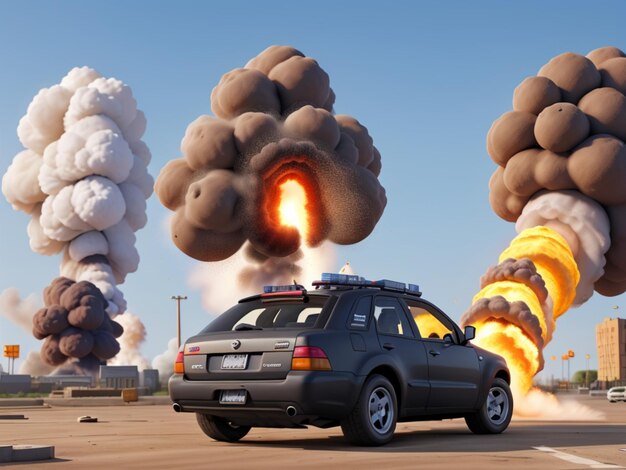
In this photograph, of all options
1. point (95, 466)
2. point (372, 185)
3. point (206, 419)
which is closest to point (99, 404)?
point (372, 185)

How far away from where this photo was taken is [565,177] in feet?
102

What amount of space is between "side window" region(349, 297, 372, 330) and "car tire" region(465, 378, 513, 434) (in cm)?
257

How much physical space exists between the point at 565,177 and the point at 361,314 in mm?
21286

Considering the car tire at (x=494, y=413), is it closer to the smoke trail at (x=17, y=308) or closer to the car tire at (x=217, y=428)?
the car tire at (x=217, y=428)

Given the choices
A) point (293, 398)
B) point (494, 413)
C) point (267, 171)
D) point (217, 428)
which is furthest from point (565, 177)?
point (293, 398)

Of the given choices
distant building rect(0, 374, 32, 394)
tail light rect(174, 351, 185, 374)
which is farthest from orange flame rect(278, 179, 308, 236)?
tail light rect(174, 351, 185, 374)

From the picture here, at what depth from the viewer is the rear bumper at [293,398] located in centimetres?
1016

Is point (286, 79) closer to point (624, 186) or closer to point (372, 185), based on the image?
point (372, 185)

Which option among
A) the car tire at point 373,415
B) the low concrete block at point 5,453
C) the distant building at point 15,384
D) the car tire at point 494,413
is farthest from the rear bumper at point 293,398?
the distant building at point 15,384

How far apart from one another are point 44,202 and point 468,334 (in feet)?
255

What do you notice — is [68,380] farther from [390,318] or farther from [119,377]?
[390,318]

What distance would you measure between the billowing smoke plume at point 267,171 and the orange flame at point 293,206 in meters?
0.09

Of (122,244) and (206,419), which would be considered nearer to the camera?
(206,419)

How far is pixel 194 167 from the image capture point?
4128 cm
